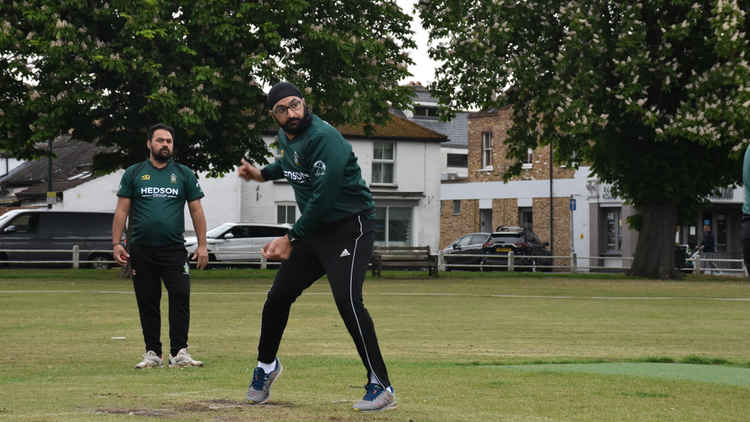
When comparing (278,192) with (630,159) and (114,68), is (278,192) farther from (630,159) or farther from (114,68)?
(114,68)

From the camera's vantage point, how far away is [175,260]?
31.3 feet

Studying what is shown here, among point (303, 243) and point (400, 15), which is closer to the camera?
point (303, 243)

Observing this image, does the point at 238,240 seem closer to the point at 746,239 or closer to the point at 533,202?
the point at 533,202

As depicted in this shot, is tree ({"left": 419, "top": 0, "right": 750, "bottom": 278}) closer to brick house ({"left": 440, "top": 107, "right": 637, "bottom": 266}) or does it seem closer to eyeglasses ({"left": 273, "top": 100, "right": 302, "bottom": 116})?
brick house ({"left": 440, "top": 107, "right": 637, "bottom": 266})

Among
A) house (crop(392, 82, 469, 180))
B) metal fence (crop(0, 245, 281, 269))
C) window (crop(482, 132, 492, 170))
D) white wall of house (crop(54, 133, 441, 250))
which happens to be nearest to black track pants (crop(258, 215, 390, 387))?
metal fence (crop(0, 245, 281, 269))

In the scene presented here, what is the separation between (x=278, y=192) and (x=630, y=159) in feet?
73.1

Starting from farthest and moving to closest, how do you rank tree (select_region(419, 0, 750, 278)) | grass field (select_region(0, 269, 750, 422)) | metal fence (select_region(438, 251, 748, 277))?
metal fence (select_region(438, 251, 748, 277)) < tree (select_region(419, 0, 750, 278)) < grass field (select_region(0, 269, 750, 422))

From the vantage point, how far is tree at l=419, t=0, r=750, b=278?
95.0 feet

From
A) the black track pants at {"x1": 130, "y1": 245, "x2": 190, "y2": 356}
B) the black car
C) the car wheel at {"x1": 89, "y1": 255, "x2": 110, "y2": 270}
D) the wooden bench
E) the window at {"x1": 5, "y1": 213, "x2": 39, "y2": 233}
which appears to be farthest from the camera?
the black car

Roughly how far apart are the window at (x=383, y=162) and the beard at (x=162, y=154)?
44.6m

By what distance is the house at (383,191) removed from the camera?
51.2 m

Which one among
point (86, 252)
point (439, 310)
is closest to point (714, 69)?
point (439, 310)

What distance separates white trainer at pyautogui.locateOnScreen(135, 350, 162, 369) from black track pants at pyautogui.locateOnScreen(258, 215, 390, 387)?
2913mm

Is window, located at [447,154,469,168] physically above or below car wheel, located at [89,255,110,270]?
above
